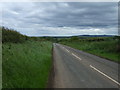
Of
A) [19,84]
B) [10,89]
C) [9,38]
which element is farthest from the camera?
[9,38]

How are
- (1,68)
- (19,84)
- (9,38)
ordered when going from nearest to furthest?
(19,84)
(1,68)
(9,38)

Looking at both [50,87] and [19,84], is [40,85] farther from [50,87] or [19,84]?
[19,84]

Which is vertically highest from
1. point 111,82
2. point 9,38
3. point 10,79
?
point 9,38

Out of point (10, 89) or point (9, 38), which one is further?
point (9, 38)

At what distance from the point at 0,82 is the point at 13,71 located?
4.90ft

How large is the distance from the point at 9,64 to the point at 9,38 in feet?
32.1

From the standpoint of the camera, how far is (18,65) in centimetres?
1002

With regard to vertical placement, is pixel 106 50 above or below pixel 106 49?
below

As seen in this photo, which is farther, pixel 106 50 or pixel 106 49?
pixel 106 49

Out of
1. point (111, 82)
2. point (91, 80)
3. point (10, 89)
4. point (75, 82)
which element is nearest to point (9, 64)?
point (10, 89)

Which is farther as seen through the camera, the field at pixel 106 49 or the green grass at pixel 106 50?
the field at pixel 106 49

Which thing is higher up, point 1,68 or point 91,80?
point 1,68

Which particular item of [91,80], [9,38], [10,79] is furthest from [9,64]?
[9,38]

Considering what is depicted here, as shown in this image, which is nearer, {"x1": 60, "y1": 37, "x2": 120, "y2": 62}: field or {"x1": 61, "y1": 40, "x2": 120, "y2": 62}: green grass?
{"x1": 61, "y1": 40, "x2": 120, "y2": 62}: green grass
